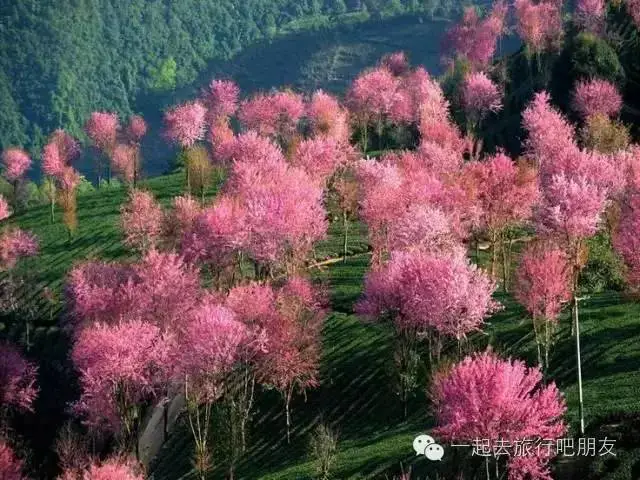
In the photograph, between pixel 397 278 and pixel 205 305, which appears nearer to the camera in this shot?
pixel 397 278

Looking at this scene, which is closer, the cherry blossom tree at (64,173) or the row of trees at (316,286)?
the row of trees at (316,286)

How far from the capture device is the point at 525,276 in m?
55.5

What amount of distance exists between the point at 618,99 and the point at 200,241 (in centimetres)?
6589

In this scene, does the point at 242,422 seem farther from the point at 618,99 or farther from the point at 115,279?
the point at 618,99

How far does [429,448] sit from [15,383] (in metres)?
48.1

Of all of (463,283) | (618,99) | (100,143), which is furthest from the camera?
(100,143)

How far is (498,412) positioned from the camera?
1511 inches

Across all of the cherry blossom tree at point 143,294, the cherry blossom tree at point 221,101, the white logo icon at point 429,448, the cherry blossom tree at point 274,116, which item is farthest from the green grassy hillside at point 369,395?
the cherry blossom tree at point 221,101

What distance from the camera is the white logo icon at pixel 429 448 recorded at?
41531mm

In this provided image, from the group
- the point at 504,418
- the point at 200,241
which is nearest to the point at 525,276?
the point at 504,418

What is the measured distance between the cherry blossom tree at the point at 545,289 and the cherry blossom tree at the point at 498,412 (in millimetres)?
13021

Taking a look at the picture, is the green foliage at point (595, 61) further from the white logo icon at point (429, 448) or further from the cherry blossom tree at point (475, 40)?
the white logo icon at point (429, 448)

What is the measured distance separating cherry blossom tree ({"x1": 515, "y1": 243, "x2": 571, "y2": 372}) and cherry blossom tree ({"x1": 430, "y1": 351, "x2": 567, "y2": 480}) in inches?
513

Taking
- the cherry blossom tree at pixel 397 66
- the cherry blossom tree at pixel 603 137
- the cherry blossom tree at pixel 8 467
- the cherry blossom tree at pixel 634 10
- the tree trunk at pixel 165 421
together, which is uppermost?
the cherry blossom tree at pixel 634 10
